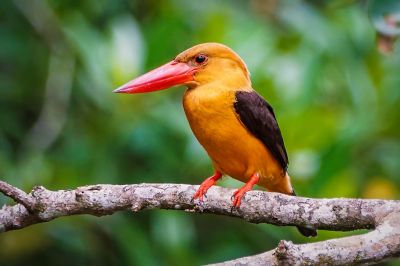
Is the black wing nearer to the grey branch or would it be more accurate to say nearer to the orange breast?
the orange breast

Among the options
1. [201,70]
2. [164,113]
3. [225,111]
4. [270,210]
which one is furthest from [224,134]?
[164,113]

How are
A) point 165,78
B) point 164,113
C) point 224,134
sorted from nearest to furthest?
point 224,134, point 165,78, point 164,113

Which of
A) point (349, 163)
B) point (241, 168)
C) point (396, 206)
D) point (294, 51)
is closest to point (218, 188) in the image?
point (241, 168)

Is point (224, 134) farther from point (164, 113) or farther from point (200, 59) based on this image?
point (164, 113)

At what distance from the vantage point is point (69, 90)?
564cm

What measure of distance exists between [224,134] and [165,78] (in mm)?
385

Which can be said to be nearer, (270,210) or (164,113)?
(270,210)

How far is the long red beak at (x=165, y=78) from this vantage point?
152 inches

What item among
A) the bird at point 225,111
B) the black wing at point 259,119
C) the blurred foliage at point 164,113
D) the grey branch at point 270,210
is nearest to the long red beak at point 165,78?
the bird at point 225,111

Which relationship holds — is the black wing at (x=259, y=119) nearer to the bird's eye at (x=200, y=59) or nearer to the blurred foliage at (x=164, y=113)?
the bird's eye at (x=200, y=59)

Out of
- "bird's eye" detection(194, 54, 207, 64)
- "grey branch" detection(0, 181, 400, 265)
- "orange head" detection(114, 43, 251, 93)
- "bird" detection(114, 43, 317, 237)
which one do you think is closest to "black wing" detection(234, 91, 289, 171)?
"bird" detection(114, 43, 317, 237)

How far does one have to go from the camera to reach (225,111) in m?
3.79

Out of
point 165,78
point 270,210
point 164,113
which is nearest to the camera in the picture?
point 270,210

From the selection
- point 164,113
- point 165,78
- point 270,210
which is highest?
point 164,113
